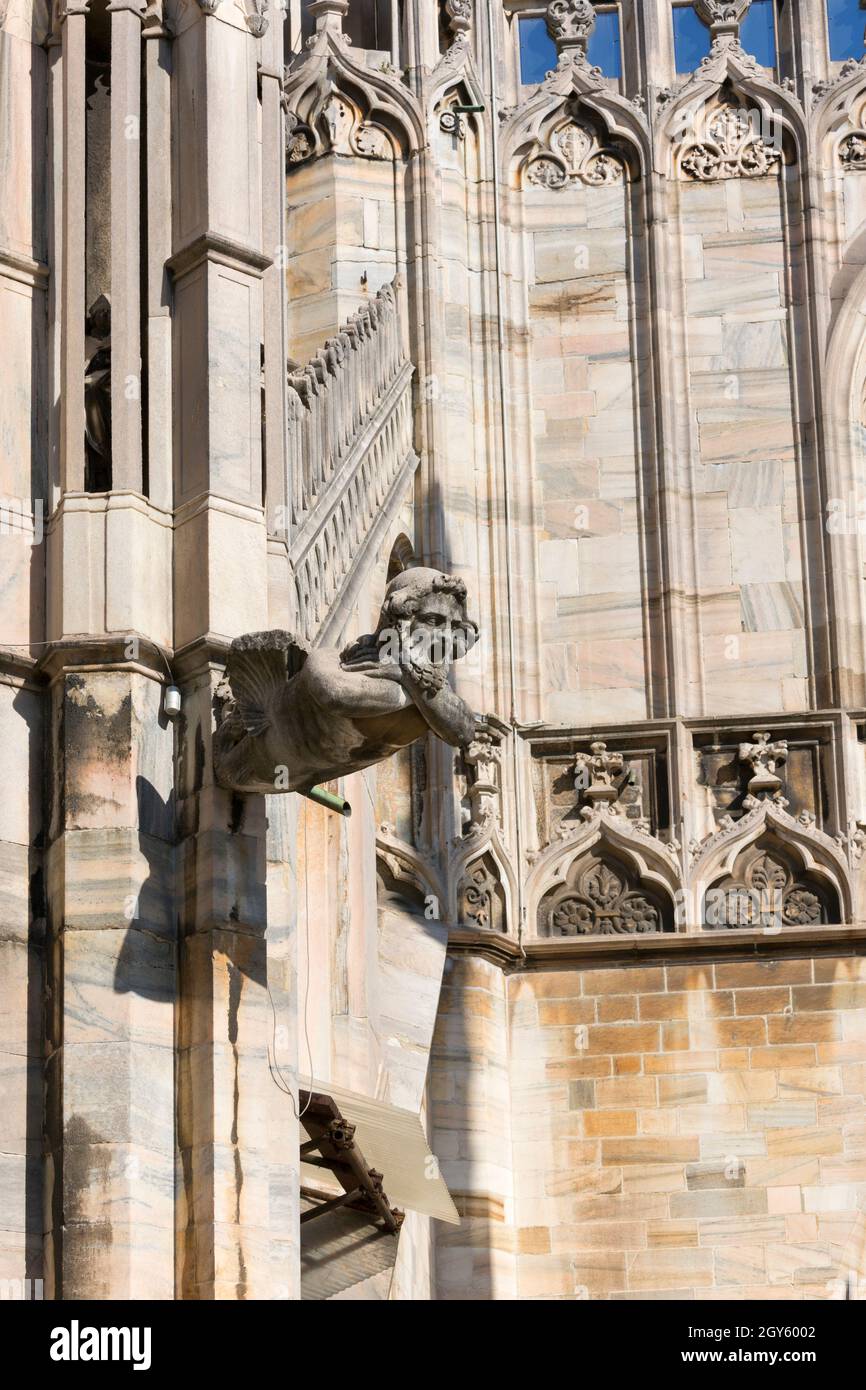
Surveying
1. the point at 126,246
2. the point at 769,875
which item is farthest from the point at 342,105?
the point at 126,246

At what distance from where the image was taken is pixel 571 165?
20.2 meters

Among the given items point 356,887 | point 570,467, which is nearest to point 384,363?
point 570,467

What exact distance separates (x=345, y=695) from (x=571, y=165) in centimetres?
942

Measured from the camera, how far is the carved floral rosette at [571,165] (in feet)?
66.2

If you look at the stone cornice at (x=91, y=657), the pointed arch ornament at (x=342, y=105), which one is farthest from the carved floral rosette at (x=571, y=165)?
the stone cornice at (x=91, y=657)

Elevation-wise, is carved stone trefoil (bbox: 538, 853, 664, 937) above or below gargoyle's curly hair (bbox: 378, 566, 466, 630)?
above

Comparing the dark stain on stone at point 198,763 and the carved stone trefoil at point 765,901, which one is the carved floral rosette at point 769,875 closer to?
the carved stone trefoil at point 765,901

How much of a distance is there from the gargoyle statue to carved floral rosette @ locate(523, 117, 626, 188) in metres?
8.97

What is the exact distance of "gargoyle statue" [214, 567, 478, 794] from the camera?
37.7 feet

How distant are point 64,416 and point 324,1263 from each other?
15.1ft

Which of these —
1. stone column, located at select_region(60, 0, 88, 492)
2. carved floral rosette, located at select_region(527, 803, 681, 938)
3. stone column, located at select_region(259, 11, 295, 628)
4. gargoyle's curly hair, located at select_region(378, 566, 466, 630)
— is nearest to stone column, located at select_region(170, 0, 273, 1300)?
stone column, located at select_region(259, 11, 295, 628)

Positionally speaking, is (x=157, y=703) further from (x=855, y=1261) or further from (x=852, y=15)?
(x=852, y=15)

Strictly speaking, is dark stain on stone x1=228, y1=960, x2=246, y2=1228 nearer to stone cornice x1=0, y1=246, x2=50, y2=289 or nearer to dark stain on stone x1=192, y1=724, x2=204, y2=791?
dark stain on stone x1=192, y1=724, x2=204, y2=791

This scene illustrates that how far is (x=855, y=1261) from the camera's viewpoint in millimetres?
17719
